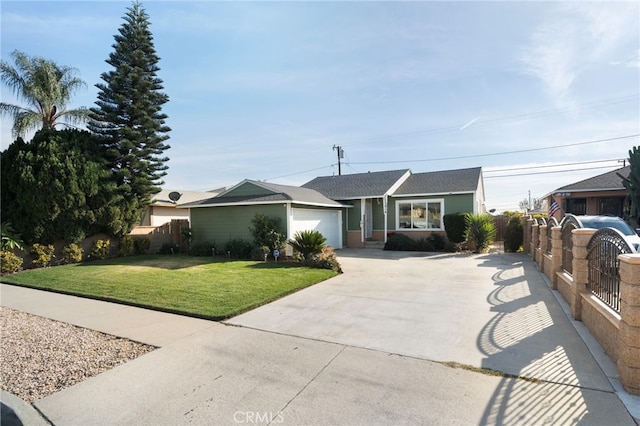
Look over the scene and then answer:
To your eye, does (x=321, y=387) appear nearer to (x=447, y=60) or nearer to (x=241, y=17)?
(x=241, y=17)

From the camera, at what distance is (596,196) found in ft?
64.6

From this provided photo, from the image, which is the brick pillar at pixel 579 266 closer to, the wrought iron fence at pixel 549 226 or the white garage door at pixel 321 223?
the wrought iron fence at pixel 549 226

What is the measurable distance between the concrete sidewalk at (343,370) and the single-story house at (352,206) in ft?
27.2

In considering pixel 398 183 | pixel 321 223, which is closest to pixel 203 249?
pixel 321 223

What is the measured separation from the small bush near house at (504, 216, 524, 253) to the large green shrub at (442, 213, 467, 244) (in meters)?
1.84

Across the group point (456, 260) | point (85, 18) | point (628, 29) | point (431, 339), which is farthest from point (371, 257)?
point (85, 18)

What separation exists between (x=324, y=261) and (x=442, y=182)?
11247mm

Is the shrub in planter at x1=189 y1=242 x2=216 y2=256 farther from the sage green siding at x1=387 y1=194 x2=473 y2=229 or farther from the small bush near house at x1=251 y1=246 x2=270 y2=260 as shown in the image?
the sage green siding at x1=387 y1=194 x2=473 y2=229

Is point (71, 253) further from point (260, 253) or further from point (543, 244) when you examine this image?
point (543, 244)

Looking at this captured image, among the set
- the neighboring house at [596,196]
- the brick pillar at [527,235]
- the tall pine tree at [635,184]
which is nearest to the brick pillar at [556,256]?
the brick pillar at [527,235]

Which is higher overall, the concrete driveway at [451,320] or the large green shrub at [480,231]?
the large green shrub at [480,231]

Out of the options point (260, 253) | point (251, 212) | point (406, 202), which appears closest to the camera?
point (260, 253)

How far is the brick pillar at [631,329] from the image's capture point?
310cm

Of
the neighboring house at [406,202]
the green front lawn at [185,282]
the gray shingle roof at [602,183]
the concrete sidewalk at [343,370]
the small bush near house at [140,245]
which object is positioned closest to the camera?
the concrete sidewalk at [343,370]
